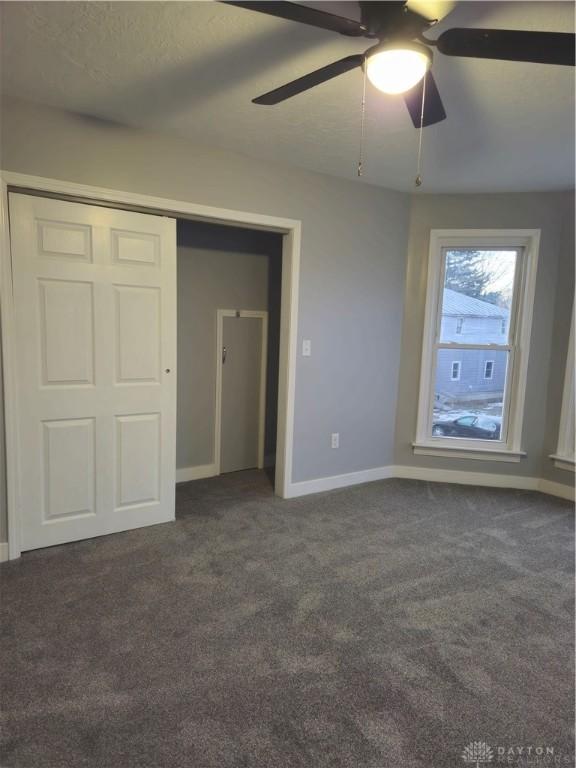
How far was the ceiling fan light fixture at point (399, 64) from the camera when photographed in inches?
57.3

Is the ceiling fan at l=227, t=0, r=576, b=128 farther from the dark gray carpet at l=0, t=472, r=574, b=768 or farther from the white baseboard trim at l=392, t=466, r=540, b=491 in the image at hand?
the white baseboard trim at l=392, t=466, r=540, b=491

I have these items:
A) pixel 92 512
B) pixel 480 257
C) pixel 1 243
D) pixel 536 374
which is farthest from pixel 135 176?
pixel 536 374

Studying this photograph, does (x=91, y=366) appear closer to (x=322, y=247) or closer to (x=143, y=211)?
(x=143, y=211)

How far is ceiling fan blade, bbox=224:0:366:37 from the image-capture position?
4.02ft

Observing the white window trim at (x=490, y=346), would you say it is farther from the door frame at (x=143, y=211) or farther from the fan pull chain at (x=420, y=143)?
the door frame at (x=143, y=211)

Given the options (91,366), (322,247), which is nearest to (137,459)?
(91,366)

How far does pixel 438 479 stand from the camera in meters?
4.04

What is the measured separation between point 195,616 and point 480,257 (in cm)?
345

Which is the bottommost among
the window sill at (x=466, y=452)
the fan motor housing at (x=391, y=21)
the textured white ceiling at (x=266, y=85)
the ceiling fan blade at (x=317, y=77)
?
the window sill at (x=466, y=452)

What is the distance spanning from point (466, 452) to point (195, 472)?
91.9 inches

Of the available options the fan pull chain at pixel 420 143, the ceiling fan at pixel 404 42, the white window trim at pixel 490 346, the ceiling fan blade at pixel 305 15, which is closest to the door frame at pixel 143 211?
the fan pull chain at pixel 420 143

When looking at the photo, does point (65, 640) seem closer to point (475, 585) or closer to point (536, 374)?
point (475, 585)

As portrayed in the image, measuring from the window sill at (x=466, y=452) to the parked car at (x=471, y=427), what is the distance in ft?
0.40

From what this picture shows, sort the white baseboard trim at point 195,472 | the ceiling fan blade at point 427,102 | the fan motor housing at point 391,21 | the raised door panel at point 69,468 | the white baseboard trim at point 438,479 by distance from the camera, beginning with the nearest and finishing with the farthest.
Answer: the fan motor housing at point 391,21, the ceiling fan blade at point 427,102, the raised door panel at point 69,468, the white baseboard trim at point 438,479, the white baseboard trim at point 195,472
